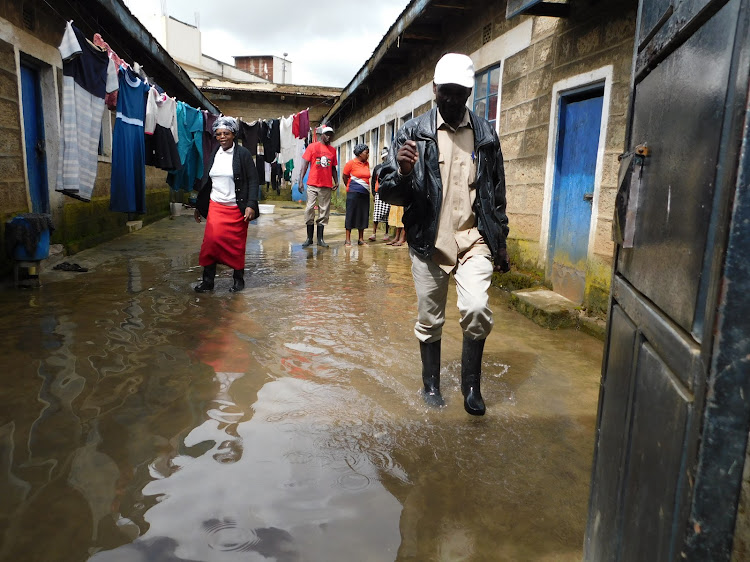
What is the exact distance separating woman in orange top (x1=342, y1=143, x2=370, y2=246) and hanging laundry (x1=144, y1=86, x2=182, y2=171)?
9.11 feet

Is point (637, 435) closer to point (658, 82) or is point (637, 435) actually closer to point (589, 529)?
point (589, 529)

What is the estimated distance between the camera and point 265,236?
11.1 metres

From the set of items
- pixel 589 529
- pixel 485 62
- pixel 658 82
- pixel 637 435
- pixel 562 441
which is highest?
pixel 485 62

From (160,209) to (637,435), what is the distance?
14508 mm

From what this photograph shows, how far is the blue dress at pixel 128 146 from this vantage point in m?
7.00

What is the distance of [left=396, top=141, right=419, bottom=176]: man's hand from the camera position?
270 centimetres

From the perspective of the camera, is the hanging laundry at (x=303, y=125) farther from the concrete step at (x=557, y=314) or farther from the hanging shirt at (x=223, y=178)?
→ the concrete step at (x=557, y=314)

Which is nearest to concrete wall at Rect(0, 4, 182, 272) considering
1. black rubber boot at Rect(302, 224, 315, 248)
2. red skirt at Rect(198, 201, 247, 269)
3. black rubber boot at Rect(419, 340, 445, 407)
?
red skirt at Rect(198, 201, 247, 269)

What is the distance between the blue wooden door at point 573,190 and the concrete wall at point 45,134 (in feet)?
19.4

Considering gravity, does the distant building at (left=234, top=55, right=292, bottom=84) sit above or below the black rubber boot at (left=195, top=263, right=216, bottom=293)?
above

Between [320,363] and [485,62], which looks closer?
[320,363]

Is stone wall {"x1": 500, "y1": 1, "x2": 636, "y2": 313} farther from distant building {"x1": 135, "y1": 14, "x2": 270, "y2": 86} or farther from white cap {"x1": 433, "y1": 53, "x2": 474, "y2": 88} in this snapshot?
distant building {"x1": 135, "y1": 14, "x2": 270, "y2": 86}

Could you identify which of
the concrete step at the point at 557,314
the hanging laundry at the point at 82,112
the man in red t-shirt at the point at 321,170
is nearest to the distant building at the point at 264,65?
the man in red t-shirt at the point at 321,170

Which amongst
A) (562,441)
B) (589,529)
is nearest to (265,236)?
(562,441)
